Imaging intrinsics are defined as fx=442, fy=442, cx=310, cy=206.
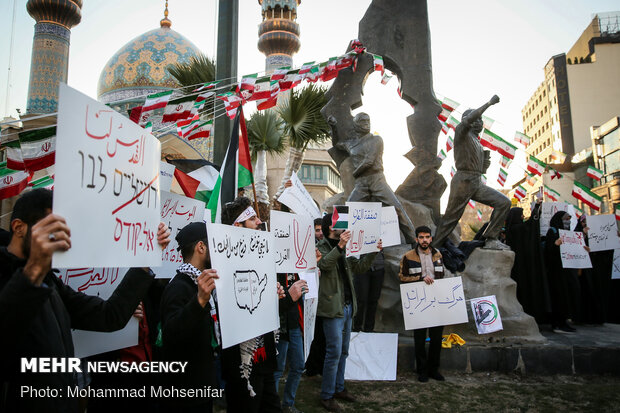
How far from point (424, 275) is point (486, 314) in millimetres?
1461

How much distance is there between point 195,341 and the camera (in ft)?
8.18

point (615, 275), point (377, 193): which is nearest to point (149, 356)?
point (377, 193)

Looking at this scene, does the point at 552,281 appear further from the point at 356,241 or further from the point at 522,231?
the point at 356,241

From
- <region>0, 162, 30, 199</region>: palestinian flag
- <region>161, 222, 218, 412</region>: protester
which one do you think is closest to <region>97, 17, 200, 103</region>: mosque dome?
<region>0, 162, 30, 199</region>: palestinian flag

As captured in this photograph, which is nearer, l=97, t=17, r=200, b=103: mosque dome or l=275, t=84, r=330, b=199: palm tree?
l=275, t=84, r=330, b=199: palm tree

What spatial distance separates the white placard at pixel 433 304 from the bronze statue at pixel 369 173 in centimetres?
210

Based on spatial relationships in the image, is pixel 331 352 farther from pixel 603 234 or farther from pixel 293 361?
pixel 603 234

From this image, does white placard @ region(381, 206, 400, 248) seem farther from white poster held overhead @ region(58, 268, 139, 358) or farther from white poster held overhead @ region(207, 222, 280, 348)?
white poster held overhead @ region(58, 268, 139, 358)

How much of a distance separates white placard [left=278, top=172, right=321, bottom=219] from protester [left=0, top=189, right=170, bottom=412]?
1947 mm

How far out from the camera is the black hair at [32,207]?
198 centimetres

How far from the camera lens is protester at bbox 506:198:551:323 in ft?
25.1

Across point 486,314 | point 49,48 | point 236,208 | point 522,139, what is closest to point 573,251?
point 486,314

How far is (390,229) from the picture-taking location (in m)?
5.91

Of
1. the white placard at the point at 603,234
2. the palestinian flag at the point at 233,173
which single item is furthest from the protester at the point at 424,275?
the white placard at the point at 603,234
